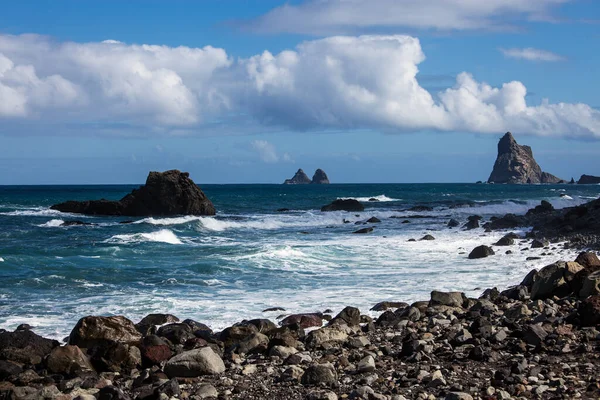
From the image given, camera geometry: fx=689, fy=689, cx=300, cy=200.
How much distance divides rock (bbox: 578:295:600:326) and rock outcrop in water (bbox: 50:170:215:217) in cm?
4317

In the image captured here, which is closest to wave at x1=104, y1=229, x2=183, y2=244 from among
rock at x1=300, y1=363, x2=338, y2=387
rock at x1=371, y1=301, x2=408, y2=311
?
rock at x1=371, y1=301, x2=408, y2=311

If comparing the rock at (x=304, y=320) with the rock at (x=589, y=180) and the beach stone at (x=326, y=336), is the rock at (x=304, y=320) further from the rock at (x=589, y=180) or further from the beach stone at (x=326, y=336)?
the rock at (x=589, y=180)

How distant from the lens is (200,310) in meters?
15.7

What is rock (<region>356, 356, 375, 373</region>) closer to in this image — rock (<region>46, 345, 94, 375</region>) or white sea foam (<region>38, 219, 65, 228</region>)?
rock (<region>46, 345, 94, 375</region>)

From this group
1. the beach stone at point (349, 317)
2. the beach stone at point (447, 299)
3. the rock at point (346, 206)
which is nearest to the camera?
the beach stone at point (349, 317)

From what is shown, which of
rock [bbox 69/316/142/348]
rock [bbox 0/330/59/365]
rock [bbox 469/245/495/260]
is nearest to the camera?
rock [bbox 0/330/59/365]

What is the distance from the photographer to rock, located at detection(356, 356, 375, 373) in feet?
30.1

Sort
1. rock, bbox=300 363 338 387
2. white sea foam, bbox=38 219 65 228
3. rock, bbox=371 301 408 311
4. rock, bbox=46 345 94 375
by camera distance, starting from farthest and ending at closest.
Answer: white sea foam, bbox=38 219 65 228 < rock, bbox=371 301 408 311 < rock, bbox=46 345 94 375 < rock, bbox=300 363 338 387

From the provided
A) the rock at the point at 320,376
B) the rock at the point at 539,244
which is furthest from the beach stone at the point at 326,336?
the rock at the point at 539,244

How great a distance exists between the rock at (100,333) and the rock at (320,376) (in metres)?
3.98

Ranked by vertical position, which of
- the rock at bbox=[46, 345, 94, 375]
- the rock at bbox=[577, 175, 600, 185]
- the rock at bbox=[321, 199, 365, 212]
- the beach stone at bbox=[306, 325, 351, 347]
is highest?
the rock at bbox=[577, 175, 600, 185]

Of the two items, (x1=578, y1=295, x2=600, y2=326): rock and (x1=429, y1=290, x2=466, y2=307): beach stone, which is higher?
(x1=578, y1=295, x2=600, y2=326): rock

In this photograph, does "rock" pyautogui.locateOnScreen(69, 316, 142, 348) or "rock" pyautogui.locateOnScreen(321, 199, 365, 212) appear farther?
"rock" pyautogui.locateOnScreen(321, 199, 365, 212)

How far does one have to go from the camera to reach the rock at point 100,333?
1184 centimetres
